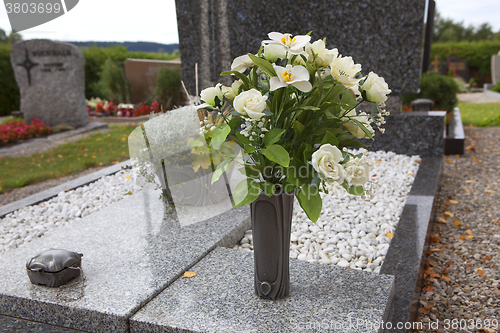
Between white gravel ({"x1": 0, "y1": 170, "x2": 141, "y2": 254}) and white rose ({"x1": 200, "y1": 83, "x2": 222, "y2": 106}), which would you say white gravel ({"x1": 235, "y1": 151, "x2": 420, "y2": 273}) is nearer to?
white rose ({"x1": 200, "y1": 83, "x2": 222, "y2": 106})

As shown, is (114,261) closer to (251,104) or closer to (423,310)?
(251,104)

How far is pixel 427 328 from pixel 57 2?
378 cm

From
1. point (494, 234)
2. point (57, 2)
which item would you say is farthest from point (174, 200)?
point (494, 234)

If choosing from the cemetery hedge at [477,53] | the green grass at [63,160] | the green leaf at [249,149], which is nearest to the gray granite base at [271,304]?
the green leaf at [249,149]

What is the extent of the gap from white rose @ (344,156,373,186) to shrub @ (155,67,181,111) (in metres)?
11.3

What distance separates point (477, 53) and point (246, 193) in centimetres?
2307

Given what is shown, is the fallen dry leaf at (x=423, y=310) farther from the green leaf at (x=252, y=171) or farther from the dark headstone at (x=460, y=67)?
the dark headstone at (x=460, y=67)

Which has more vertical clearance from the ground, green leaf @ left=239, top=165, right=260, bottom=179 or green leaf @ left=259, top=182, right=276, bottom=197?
green leaf @ left=239, top=165, right=260, bottom=179

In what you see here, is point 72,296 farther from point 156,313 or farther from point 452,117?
point 452,117

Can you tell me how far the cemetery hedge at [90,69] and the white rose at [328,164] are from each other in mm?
13299

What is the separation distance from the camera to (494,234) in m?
2.92

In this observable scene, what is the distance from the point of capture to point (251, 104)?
3.88 feet

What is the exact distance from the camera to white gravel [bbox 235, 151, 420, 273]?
2308mm

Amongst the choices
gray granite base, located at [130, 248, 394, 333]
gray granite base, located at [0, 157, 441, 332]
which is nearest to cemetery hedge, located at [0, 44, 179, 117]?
gray granite base, located at [0, 157, 441, 332]
